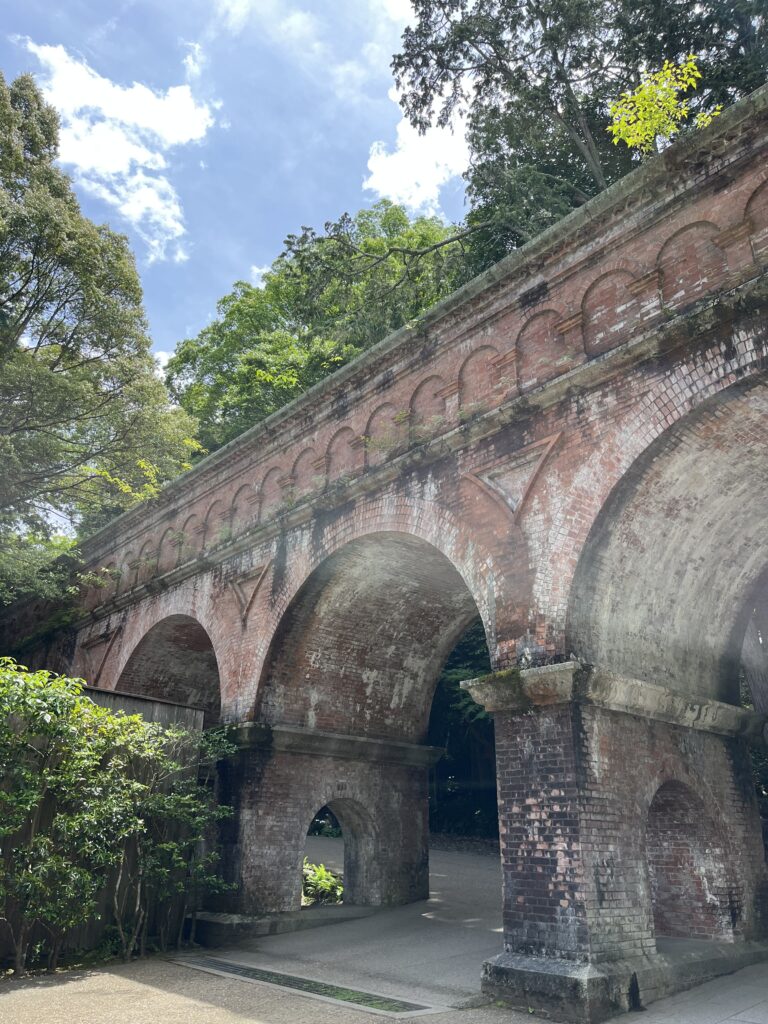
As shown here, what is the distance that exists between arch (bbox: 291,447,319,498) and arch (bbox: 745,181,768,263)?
6.32 meters

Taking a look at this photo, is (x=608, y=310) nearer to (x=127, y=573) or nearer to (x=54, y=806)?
(x=54, y=806)

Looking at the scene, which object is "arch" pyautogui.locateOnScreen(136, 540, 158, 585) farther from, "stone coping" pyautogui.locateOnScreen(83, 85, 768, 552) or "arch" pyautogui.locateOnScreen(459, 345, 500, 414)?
"arch" pyautogui.locateOnScreen(459, 345, 500, 414)

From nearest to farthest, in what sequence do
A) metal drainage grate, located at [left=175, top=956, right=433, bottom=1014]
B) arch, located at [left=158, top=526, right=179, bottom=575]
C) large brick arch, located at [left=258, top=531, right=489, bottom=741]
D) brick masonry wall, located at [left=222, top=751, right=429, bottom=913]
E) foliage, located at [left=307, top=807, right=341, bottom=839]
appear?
1. metal drainage grate, located at [left=175, top=956, right=433, bottom=1014]
2. brick masonry wall, located at [left=222, top=751, right=429, bottom=913]
3. large brick arch, located at [left=258, top=531, right=489, bottom=741]
4. arch, located at [left=158, top=526, right=179, bottom=575]
5. foliage, located at [left=307, top=807, right=341, bottom=839]

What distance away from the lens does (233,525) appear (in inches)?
500

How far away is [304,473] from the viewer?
11.4 meters

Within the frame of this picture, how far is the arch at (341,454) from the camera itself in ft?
34.6

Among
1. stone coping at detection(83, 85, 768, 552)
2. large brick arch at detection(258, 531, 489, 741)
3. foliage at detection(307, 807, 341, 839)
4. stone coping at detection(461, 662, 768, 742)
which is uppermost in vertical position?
stone coping at detection(83, 85, 768, 552)

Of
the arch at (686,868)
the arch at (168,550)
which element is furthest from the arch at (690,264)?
the arch at (168,550)

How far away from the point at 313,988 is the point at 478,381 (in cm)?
639

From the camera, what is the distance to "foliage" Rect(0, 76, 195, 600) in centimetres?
1323

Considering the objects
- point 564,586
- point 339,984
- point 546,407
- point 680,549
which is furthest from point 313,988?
point 546,407

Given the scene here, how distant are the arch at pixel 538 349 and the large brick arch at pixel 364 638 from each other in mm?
2637

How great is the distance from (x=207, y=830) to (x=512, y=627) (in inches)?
225

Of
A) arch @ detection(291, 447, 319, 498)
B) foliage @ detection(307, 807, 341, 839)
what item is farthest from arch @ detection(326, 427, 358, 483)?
foliage @ detection(307, 807, 341, 839)
